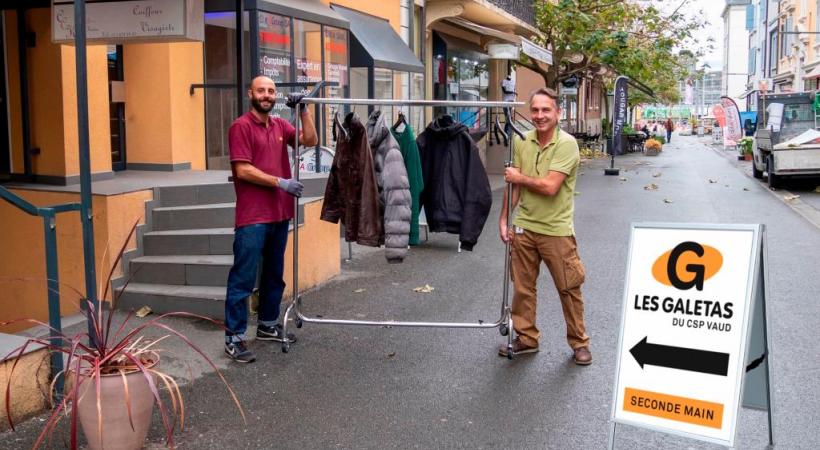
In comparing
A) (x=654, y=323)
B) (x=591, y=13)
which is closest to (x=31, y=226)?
(x=654, y=323)

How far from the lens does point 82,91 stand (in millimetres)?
4965

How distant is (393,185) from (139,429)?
263 centimetres

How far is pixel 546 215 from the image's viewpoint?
5898 millimetres

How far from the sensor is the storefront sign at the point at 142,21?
730 cm

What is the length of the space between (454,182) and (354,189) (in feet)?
2.45

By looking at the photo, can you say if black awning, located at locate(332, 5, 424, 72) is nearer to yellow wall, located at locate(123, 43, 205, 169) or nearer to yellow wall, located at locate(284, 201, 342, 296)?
yellow wall, located at locate(123, 43, 205, 169)

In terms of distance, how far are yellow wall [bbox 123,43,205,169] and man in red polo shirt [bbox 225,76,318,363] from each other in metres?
5.21

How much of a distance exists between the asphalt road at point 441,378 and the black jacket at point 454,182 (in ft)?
2.98

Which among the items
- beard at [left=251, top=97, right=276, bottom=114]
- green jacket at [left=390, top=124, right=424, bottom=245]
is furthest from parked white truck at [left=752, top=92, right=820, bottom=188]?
beard at [left=251, top=97, right=276, bottom=114]

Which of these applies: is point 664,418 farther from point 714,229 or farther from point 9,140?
point 9,140

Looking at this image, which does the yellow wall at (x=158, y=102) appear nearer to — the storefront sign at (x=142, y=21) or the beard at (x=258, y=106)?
the storefront sign at (x=142, y=21)

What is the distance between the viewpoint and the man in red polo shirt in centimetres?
582

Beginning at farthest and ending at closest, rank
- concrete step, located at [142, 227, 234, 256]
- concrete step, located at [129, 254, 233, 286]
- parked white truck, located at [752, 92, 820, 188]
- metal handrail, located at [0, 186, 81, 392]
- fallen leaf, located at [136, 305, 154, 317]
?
parked white truck, located at [752, 92, 820, 188] → concrete step, located at [142, 227, 234, 256] → concrete step, located at [129, 254, 233, 286] → fallen leaf, located at [136, 305, 154, 317] → metal handrail, located at [0, 186, 81, 392]

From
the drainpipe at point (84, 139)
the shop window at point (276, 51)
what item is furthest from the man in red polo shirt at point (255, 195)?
the shop window at point (276, 51)
